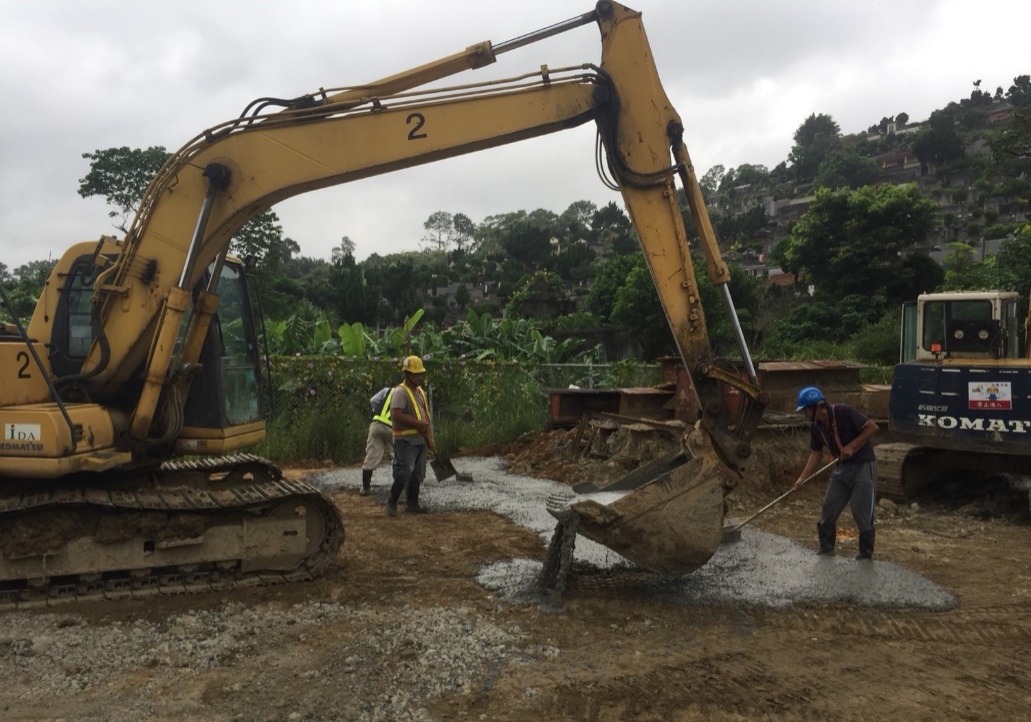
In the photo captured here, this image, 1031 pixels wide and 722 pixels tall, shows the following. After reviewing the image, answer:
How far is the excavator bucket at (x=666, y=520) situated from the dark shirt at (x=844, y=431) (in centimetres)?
165

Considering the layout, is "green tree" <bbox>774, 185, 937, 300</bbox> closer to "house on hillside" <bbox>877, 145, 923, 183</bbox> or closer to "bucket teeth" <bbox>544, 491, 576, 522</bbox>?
"bucket teeth" <bbox>544, 491, 576, 522</bbox>

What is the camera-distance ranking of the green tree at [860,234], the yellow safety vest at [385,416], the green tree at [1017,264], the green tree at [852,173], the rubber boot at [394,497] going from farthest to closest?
the green tree at [852,173], the green tree at [860,234], the green tree at [1017,264], the yellow safety vest at [385,416], the rubber boot at [394,497]

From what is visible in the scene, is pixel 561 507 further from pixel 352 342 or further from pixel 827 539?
pixel 352 342

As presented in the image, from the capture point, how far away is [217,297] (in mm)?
6078

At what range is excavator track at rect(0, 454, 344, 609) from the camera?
537cm

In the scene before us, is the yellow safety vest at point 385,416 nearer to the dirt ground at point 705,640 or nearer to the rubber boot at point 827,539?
the dirt ground at point 705,640

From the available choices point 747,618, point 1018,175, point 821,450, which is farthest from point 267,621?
point 1018,175

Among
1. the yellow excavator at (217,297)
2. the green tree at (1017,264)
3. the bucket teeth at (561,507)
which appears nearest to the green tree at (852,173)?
the green tree at (1017,264)

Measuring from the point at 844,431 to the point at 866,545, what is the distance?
89 cm

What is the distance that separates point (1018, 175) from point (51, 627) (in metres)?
57.9

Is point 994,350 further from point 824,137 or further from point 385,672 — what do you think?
point 824,137

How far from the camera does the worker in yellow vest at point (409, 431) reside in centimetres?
800

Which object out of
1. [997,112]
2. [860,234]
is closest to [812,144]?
[997,112]

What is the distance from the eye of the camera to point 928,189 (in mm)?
62531
